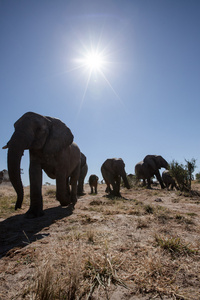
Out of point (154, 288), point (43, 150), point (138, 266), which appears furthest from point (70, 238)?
point (43, 150)

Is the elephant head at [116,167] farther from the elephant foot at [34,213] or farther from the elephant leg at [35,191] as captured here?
the elephant foot at [34,213]

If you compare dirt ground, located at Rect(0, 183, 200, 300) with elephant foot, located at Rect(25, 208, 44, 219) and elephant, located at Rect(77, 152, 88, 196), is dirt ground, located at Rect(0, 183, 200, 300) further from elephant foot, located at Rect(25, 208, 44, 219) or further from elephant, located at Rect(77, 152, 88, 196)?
elephant, located at Rect(77, 152, 88, 196)

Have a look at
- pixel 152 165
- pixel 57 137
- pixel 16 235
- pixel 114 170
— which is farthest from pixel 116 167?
pixel 152 165

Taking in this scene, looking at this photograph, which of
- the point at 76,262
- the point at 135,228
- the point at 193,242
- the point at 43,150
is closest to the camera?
the point at 76,262

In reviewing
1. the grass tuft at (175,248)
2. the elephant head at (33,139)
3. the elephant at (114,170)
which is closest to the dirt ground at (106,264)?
the grass tuft at (175,248)

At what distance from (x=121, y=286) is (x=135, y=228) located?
81.9 inches

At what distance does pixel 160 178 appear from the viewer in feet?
65.0

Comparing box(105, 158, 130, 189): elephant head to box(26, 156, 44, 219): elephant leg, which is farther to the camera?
box(105, 158, 130, 189): elephant head

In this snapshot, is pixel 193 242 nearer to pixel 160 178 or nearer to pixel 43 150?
pixel 43 150

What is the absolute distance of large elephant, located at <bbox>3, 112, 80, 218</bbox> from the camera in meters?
4.66

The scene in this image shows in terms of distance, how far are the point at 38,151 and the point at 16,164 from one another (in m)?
1.46

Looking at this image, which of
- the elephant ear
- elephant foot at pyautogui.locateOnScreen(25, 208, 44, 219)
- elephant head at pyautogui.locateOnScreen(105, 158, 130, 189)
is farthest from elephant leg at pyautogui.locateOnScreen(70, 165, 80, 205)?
elephant head at pyautogui.locateOnScreen(105, 158, 130, 189)

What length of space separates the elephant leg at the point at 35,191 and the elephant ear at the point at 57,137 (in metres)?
0.70

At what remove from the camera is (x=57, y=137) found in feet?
20.7
